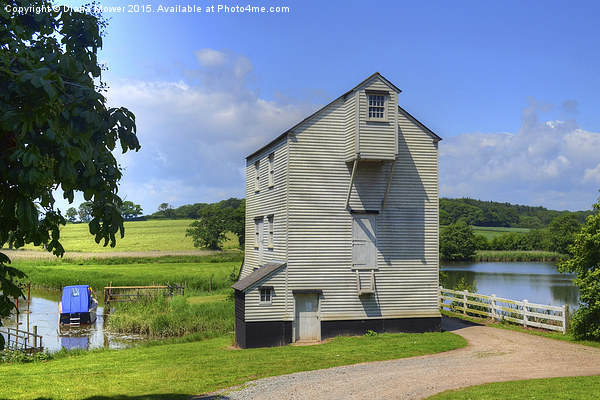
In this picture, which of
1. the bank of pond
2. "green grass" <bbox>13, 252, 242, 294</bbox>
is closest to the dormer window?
the bank of pond

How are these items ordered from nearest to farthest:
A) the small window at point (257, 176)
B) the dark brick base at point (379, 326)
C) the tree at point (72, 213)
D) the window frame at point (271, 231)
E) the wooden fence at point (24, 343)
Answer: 1. the dark brick base at point (379, 326)
2. the wooden fence at point (24, 343)
3. the window frame at point (271, 231)
4. the small window at point (257, 176)
5. the tree at point (72, 213)

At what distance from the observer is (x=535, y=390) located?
13414 mm

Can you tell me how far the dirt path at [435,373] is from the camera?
1370cm

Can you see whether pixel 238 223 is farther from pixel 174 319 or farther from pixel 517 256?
pixel 174 319

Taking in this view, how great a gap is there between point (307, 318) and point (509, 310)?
9763mm

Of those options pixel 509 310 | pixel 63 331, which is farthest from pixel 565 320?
pixel 63 331

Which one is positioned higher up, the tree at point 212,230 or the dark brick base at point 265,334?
the tree at point 212,230

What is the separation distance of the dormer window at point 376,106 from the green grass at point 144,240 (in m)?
69.1

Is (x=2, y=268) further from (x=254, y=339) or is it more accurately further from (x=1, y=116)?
(x=254, y=339)

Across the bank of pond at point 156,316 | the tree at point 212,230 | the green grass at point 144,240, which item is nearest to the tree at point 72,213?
the green grass at point 144,240

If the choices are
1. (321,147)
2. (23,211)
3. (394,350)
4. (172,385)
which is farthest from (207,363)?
(23,211)

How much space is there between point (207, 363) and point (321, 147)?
32.7ft

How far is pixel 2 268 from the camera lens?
7.79m

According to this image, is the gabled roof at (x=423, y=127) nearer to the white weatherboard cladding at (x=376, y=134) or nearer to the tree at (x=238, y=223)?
the white weatherboard cladding at (x=376, y=134)
